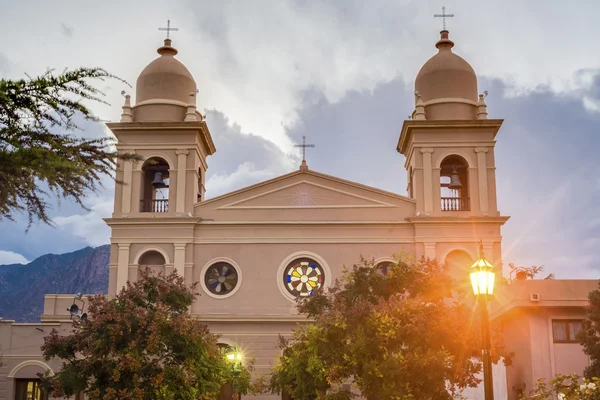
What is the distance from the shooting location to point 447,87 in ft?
124

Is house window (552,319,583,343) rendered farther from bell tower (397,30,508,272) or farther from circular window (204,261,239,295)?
circular window (204,261,239,295)

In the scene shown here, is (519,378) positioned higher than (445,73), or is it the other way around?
(445,73)

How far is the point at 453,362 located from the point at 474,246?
37.9 ft

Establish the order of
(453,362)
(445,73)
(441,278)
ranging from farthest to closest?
1. (445,73)
2. (441,278)
3. (453,362)

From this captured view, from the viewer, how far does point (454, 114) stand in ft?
123

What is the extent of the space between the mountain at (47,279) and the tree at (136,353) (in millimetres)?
131704

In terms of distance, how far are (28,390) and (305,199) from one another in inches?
546

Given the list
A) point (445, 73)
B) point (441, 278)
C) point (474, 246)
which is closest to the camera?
point (441, 278)

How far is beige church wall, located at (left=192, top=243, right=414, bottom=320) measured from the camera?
3528 cm

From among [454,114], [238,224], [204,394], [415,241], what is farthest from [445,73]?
[204,394]

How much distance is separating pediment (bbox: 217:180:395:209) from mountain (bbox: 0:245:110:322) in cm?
12426

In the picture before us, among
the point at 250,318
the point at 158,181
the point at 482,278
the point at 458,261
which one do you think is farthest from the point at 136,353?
the point at 458,261

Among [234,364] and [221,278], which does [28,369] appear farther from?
[234,364]

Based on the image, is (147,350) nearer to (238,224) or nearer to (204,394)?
(204,394)
